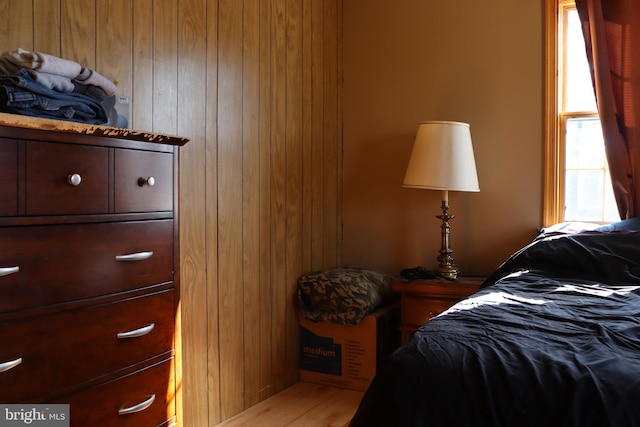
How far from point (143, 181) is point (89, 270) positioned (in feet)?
1.02

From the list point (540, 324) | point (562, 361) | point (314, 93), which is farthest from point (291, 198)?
point (562, 361)

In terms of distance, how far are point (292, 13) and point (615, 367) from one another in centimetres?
261

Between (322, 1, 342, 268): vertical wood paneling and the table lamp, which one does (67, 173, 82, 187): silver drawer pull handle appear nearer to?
the table lamp

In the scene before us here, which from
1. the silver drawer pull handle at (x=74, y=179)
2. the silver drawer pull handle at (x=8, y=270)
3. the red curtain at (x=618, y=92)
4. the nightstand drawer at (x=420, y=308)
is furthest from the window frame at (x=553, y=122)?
the silver drawer pull handle at (x=8, y=270)

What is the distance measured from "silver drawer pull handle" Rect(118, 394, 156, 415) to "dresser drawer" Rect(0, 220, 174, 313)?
0.35 meters

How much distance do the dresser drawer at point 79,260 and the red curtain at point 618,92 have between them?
2.37m

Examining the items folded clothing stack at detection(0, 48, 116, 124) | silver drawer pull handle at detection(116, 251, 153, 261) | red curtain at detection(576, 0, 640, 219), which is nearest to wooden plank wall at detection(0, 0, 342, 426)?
folded clothing stack at detection(0, 48, 116, 124)

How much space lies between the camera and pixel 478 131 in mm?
3512

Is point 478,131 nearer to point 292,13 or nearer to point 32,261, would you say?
point 292,13

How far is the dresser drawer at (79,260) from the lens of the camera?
1422 mm

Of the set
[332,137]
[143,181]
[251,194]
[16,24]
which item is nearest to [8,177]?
[143,181]

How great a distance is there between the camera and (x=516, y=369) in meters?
1.38

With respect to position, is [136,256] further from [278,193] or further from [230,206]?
[278,193]

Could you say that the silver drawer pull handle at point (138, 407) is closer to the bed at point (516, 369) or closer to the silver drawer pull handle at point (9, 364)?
the silver drawer pull handle at point (9, 364)
